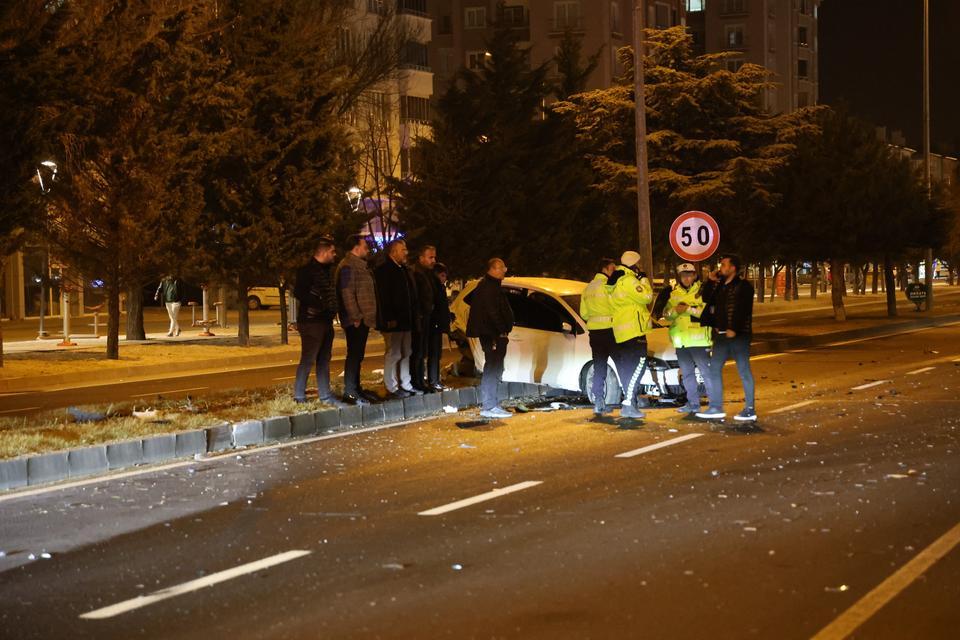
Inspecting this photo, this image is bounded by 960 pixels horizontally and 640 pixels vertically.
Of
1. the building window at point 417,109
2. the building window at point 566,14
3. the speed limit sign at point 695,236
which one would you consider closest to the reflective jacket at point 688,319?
the speed limit sign at point 695,236

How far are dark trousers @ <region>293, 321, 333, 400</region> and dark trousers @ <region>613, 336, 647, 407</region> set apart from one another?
3220 mm

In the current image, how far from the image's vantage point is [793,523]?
8633 mm

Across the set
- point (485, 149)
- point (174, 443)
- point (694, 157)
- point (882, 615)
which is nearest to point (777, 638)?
point (882, 615)

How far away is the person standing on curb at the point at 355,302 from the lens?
1538 cm

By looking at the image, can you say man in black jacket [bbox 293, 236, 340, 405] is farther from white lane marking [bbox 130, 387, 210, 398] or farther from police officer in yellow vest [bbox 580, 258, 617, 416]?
white lane marking [bbox 130, 387, 210, 398]

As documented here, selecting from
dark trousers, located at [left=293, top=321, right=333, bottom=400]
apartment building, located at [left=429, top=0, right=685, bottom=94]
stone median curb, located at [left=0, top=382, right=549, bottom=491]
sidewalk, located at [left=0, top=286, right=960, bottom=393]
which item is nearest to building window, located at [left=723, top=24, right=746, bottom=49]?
apartment building, located at [left=429, top=0, right=685, bottom=94]

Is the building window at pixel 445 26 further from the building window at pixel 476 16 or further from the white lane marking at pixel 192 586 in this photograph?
the white lane marking at pixel 192 586

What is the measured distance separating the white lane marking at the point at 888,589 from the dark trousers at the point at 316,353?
323 inches

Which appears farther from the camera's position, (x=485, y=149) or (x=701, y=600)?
(x=485, y=149)

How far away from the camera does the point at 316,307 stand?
14.9m

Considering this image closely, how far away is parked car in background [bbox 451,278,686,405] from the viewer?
1591 cm

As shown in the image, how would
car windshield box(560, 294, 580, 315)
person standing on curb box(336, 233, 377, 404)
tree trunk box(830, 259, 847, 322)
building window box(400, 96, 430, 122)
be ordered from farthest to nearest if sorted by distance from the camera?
building window box(400, 96, 430, 122)
tree trunk box(830, 259, 847, 322)
car windshield box(560, 294, 580, 315)
person standing on curb box(336, 233, 377, 404)

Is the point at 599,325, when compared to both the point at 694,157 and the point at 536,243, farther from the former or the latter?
the point at 536,243

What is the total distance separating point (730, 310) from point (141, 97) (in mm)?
16025
